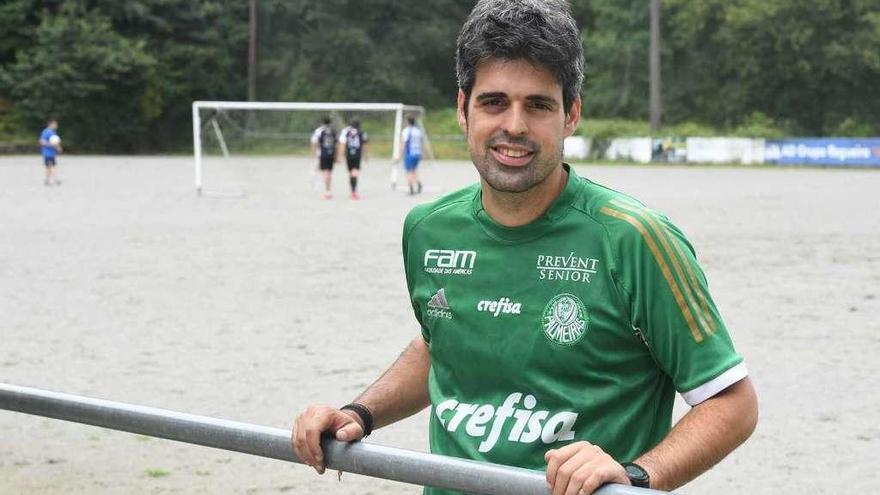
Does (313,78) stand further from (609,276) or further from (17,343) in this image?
(609,276)

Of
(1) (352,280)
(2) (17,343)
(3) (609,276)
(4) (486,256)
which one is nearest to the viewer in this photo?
(3) (609,276)

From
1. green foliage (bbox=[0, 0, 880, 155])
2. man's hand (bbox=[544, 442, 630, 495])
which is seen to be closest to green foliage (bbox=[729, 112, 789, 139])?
green foliage (bbox=[0, 0, 880, 155])

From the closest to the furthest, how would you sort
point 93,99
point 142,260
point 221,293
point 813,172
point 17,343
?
point 17,343
point 221,293
point 142,260
point 813,172
point 93,99

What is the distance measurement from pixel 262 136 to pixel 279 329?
28098mm

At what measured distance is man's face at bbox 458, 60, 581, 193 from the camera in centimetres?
247

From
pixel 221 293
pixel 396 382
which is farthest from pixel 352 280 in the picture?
pixel 396 382

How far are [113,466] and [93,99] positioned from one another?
198ft

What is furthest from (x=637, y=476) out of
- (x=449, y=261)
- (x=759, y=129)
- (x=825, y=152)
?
(x=759, y=129)

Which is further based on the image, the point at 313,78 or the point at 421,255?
the point at 313,78

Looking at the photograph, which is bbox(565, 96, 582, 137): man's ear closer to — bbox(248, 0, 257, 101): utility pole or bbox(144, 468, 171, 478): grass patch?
bbox(144, 468, 171, 478): grass patch

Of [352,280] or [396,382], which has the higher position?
[396,382]

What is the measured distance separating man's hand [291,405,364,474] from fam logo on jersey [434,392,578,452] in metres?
0.24

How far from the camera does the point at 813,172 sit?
43469 mm

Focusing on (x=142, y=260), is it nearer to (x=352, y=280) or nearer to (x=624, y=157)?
(x=352, y=280)
